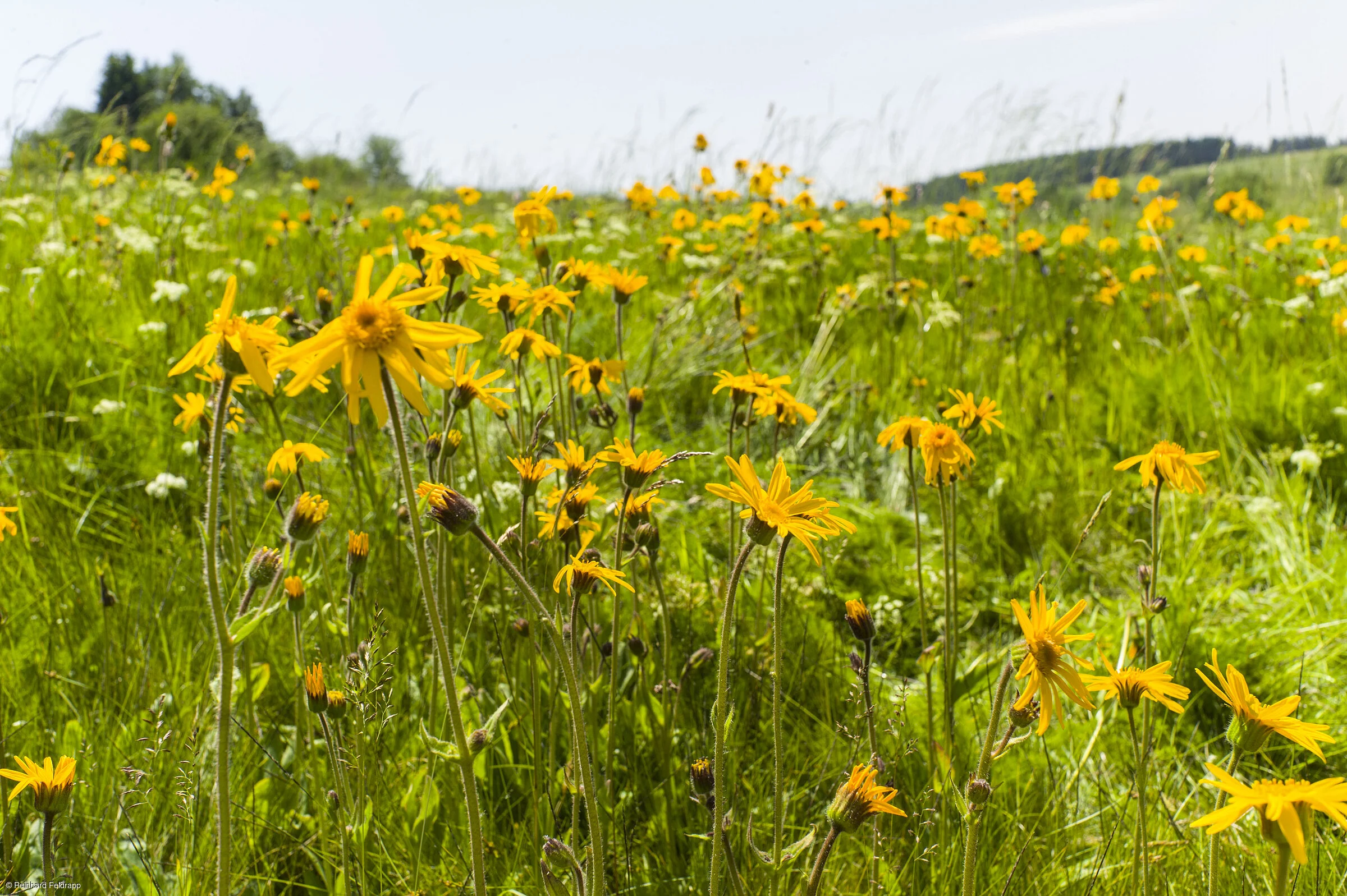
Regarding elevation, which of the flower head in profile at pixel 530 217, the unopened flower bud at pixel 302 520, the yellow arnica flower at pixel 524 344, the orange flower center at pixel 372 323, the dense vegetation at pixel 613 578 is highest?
the flower head in profile at pixel 530 217

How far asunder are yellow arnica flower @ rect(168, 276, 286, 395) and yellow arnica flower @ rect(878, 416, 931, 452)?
1.00 m

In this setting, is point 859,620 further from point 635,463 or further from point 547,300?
point 547,300

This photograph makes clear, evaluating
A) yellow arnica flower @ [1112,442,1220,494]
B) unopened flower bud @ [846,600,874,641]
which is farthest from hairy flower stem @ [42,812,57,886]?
yellow arnica flower @ [1112,442,1220,494]

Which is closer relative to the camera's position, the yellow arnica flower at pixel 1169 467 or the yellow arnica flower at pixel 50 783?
the yellow arnica flower at pixel 50 783

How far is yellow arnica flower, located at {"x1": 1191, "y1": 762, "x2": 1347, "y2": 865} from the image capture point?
0.70m

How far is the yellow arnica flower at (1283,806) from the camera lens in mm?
697

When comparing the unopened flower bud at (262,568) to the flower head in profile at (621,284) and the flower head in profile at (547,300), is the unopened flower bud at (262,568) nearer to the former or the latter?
the flower head in profile at (547,300)

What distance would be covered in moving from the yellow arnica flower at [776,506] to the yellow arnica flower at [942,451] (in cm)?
50

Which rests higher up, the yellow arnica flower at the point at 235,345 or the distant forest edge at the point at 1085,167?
the distant forest edge at the point at 1085,167

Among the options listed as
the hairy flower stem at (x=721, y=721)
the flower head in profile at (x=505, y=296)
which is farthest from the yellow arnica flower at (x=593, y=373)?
the hairy flower stem at (x=721, y=721)

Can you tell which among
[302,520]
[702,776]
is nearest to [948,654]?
[702,776]

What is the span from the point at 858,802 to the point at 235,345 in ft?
2.67

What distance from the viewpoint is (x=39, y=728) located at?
1.50 meters

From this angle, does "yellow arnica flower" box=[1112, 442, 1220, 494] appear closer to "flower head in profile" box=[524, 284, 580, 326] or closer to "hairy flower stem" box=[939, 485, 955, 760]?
"hairy flower stem" box=[939, 485, 955, 760]
